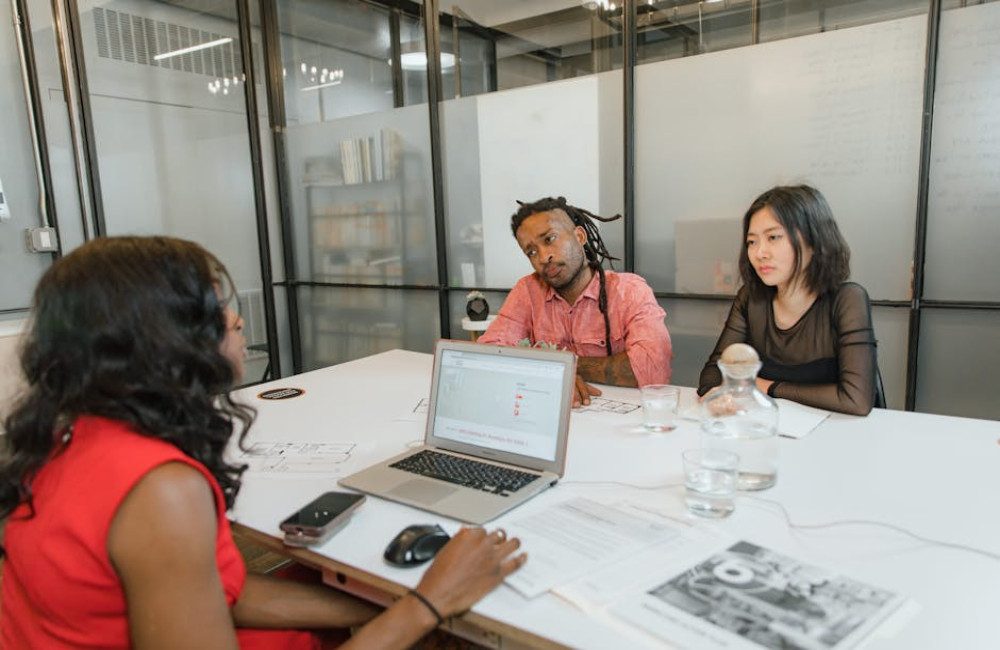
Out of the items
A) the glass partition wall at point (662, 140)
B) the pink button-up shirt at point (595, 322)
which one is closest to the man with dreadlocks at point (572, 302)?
the pink button-up shirt at point (595, 322)

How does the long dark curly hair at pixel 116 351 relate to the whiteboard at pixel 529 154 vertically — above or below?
below

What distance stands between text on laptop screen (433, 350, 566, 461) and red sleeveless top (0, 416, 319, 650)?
629 mm

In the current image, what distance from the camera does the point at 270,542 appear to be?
4.01ft

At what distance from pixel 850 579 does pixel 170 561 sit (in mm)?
917

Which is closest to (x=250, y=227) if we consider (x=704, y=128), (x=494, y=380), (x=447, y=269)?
(x=447, y=269)

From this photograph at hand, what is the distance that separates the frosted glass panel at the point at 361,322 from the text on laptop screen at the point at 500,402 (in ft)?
8.81

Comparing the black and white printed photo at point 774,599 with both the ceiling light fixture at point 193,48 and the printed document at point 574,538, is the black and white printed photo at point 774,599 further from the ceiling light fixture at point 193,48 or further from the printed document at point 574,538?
the ceiling light fixture at point 193,48

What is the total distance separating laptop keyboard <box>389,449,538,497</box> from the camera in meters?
1.31

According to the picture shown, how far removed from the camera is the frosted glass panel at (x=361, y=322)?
4289 mm

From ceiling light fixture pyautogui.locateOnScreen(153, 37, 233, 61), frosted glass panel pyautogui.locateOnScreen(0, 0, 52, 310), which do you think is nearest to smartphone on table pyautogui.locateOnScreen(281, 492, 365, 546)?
frosted glass panel pyautogui.locateOnScreen(0, 0, 52, 310)

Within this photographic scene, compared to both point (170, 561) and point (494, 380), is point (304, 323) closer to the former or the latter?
point (494, 380)

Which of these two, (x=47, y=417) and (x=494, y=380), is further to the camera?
(x=494, y=380)

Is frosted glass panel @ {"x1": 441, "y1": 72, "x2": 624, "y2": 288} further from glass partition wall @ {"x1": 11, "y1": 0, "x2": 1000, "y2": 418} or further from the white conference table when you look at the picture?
the white conference table

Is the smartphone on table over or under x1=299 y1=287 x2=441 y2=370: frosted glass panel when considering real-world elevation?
over
